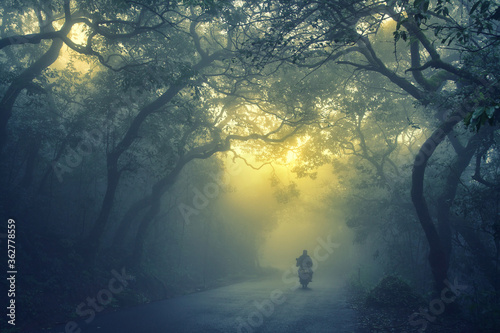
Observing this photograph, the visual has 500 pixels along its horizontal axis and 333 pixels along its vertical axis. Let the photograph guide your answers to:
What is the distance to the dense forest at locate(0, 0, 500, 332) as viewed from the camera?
8.00m

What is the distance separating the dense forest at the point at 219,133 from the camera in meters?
8.00

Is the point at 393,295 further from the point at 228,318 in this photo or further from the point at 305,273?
the point at 305,273

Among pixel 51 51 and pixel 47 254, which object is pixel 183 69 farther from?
pixel 47 254

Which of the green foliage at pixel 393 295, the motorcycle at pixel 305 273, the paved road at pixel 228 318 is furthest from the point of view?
the motorcycle at pixel 305 273

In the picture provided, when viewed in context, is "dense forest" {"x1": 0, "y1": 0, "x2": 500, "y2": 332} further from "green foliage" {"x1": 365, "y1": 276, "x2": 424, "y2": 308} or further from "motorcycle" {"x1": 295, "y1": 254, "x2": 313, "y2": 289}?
"motorcycle" {"x1": 295, "y1": 254, "x2": 313, "y2": 289}

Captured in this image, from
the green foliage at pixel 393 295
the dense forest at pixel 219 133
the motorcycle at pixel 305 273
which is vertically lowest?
the green foliage at pixel 393 295

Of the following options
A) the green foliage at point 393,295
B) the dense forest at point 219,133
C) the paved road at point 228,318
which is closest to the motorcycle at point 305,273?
the dense forest at point 219,133

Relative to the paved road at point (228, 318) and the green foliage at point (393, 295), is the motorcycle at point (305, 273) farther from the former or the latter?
the green foliage at point (393, 295)

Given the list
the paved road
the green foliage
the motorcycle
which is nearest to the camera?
the paved road

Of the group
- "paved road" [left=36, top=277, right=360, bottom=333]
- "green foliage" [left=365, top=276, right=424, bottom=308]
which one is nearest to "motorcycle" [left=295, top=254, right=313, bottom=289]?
"paved road" [left=36, top=277, right=360, bottom=333]

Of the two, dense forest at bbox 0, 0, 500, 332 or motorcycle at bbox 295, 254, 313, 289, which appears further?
motorcycle at bbox 295, 254, 313, 289

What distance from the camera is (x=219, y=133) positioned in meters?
19.4

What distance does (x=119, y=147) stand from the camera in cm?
1295

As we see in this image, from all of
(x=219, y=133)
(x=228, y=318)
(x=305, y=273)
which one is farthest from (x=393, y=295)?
(x=219, y=133)
